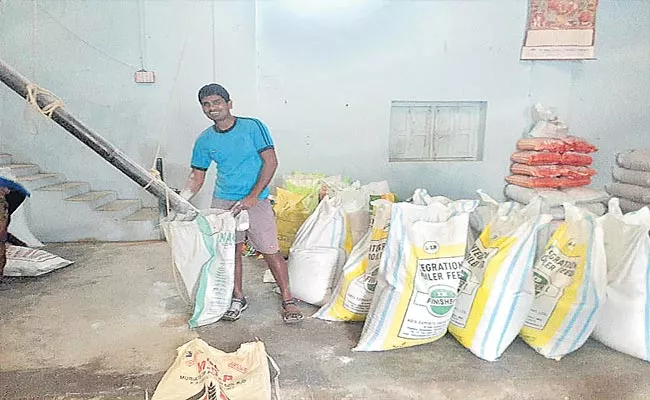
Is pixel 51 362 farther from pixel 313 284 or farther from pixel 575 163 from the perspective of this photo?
pixel 575 163

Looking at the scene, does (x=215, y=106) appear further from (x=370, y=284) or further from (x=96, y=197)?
(x=96, y=197)

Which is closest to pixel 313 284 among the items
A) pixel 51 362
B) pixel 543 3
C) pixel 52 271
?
pixel 51 362

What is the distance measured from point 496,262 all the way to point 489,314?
20 centimetres

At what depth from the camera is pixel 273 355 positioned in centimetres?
202

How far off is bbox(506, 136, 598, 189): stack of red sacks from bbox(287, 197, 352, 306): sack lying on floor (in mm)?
1843

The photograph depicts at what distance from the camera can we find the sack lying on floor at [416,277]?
6.42ft

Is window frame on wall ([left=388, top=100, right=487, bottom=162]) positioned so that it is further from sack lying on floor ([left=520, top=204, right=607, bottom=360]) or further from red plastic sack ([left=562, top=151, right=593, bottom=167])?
sack lying on floor ([left=520, top=204, right=607, bottom=360])

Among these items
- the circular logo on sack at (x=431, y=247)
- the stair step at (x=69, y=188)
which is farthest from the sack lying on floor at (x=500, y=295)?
the stair step at (x=69, y=188)

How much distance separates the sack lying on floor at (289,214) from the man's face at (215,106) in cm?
Result: 112

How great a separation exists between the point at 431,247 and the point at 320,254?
74 cm

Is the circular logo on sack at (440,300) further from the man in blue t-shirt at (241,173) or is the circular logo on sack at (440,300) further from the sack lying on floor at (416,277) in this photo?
the man in blue t-shirt at (241,173)

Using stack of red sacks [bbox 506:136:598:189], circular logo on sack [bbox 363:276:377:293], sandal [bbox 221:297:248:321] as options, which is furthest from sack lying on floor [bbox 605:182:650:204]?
sandal [bbox 221:297:248:321]

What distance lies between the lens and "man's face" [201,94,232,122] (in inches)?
91.4

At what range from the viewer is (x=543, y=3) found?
12.9 feet
